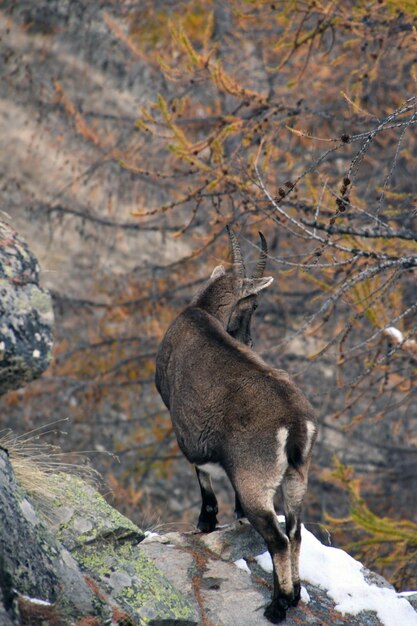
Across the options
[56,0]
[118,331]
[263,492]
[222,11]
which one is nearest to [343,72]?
[222,11]

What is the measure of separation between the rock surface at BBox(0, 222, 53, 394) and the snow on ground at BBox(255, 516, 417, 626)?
219 cm

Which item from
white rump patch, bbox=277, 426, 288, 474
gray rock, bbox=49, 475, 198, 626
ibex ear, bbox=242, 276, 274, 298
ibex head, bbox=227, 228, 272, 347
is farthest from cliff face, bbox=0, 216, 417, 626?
ibex ear, bbox=242, 276, 274, 298

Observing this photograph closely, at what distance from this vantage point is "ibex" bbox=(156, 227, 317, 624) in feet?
21.0

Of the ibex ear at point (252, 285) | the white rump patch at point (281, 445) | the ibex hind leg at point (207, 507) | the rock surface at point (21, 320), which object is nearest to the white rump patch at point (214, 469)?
the ibex hind leg at point (207, 507)

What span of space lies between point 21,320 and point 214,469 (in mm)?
1733

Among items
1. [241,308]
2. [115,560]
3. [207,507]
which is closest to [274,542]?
[115,560]

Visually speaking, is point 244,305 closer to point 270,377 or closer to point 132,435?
point 270,377

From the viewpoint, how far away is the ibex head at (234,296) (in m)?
8.52

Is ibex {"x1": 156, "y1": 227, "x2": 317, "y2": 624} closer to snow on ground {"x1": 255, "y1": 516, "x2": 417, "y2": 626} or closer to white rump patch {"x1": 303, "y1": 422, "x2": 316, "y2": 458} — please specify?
white rump patch {"x1": 303, "y1": 422, "x2": 316, "y2": 458}

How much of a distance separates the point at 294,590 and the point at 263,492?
786 mm

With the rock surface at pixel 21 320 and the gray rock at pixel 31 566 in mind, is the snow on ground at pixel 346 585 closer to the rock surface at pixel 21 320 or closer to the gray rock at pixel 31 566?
the gray rock at pixel 31 566

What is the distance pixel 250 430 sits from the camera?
6527 mm

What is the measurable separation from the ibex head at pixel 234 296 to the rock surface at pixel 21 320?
1.92m

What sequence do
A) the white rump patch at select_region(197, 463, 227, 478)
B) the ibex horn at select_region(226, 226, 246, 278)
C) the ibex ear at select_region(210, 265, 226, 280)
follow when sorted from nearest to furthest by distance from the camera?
the white rump patch at select_region(197, 463, 227, 478)
the ibex horn at select_region(226, 226, 246, 278)
the ibex ear at select_region(210, 265, 226, 280)
